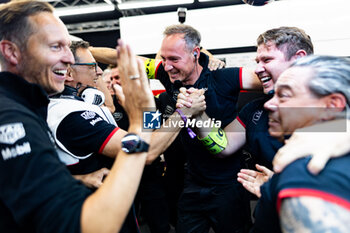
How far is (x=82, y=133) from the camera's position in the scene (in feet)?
4.36

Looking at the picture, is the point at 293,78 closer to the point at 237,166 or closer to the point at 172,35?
the point at 237,166

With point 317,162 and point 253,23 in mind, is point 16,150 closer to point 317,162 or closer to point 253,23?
point 317,162

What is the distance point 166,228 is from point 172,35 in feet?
7.20

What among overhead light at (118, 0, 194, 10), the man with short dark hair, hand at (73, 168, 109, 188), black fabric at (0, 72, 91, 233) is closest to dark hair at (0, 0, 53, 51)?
the man with short dark hair

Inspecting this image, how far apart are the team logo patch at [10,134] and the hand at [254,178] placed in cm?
111

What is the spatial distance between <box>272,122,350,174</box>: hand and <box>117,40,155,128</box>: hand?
0.51m

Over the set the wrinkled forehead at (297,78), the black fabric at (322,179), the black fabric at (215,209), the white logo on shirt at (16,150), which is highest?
the wrinkled forehead at (297,78)

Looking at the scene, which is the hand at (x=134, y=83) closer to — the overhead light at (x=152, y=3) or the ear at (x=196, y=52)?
the ear at (x=196, y=52)

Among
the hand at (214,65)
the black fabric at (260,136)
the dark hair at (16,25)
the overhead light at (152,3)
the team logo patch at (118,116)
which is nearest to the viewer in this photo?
the dark hair at (16,25)

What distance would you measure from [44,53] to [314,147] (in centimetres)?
115

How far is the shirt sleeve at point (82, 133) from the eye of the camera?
1.32 m

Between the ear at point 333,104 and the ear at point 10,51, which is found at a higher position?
the ear at point 10,51

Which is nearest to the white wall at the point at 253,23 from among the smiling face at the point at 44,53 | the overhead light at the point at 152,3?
the overhead light at the point at 152,3

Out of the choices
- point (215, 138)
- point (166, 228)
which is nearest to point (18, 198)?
point (215, 138)
